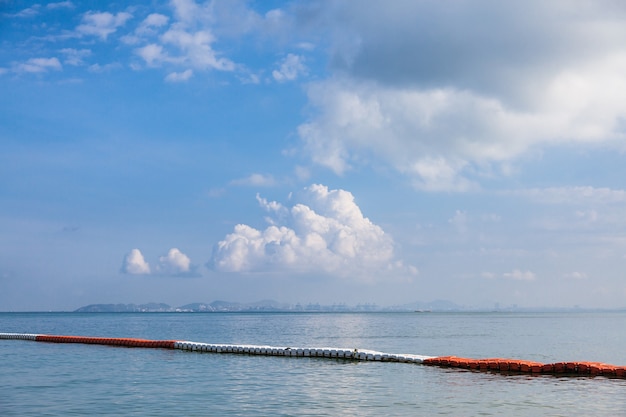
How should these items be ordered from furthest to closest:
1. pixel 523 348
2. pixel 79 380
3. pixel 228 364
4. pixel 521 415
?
pixel 523 348 → pixel 228 364 → pixel 79 380 → pixel 521 415

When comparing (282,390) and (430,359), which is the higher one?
(430,359)

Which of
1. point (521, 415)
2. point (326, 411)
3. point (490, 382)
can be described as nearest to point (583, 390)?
point (490, 382)

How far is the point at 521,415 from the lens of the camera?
82.2 feet

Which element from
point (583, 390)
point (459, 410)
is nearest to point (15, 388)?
point (459, 410)

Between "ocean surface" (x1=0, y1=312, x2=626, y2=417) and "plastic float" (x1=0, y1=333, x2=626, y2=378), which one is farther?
"plastic float" (x1=0, y1=333, x2=626, y2=378)

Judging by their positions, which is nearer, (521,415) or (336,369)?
(521,415)

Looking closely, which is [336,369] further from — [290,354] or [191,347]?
[191,347]

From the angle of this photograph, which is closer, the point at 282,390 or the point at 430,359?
the point at 282,390

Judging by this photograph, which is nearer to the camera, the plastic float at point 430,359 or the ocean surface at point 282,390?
the ocean surface at point 282,390

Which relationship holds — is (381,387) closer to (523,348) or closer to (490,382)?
(490,382)

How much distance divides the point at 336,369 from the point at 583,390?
15439 mm

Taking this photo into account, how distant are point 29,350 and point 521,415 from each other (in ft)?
161

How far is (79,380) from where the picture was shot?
3591 centimetres

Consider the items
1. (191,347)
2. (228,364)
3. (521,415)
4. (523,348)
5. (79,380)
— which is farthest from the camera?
(523,348)
